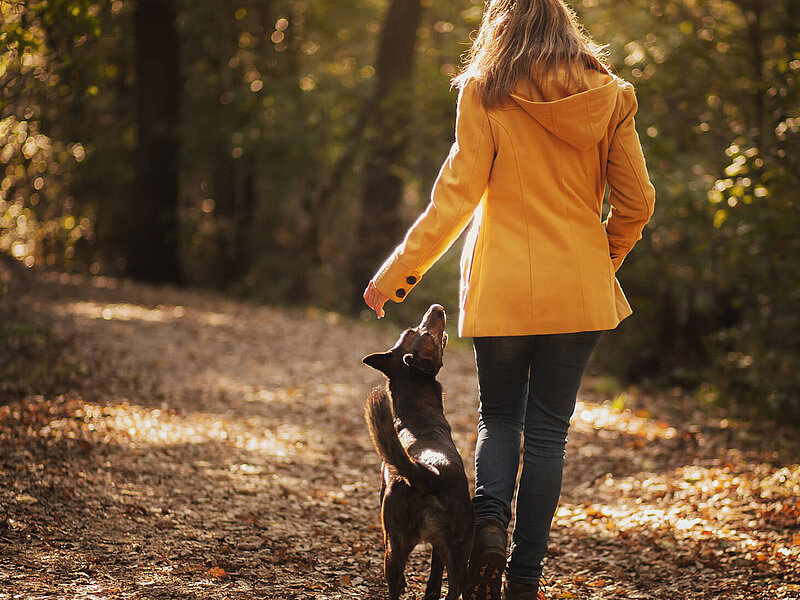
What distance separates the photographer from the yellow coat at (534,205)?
113 inches

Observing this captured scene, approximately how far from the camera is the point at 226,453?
5.38 meters

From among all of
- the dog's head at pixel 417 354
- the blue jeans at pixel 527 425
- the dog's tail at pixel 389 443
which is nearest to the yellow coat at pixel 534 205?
the blue jeans at pixel 527 425

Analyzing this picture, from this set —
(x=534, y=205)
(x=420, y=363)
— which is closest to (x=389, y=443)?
(x=420, y=363)

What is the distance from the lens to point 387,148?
41.3 feet

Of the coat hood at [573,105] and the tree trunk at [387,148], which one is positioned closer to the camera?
the coat hood at [573,105]

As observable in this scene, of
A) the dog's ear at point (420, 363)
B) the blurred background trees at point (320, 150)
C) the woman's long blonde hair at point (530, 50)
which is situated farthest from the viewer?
the blurred background trees at point (320, 150)

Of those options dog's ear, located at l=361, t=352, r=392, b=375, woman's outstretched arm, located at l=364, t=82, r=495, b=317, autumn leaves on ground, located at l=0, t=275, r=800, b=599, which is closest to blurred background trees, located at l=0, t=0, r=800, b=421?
autumn leaves on ground, located at l=0, t=275, r=800, b=599

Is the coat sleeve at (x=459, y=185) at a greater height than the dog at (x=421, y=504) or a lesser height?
greater

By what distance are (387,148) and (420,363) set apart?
9737 millimetres

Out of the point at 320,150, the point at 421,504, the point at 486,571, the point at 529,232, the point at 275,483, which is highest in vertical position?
the point at 320,150

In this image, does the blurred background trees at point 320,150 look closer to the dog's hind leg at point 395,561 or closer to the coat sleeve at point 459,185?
Answer: the coat sleeve at point 459,185

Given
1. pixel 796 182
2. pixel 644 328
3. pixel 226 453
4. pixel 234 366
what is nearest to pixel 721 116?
pixel 644 328

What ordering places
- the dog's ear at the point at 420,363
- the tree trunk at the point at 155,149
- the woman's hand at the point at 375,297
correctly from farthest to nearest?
the tree trunk at the point at 155,149 < the dog's ear at the point at 420,363 < the woman's hand at the point at 375,297

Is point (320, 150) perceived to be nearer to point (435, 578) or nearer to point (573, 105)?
point (573, 105)
